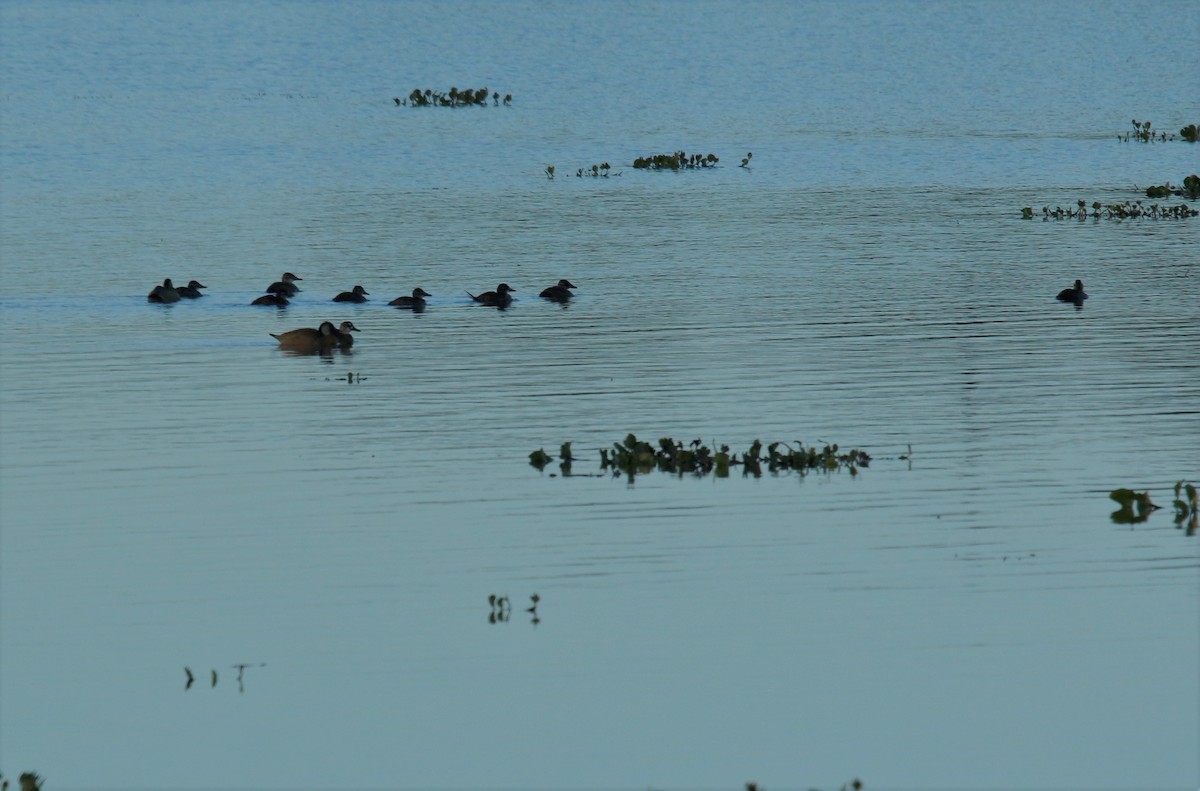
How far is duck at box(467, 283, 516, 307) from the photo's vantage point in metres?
30.2

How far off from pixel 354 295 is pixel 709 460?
48.6 ft

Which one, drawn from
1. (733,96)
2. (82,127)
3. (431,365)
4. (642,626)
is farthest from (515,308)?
(733,96)

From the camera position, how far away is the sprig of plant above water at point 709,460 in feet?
54.4

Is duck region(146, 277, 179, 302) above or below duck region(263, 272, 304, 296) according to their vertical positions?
below

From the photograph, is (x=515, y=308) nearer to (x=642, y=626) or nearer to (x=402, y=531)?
(x=402, y=531)

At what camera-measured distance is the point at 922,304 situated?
96.2 ft

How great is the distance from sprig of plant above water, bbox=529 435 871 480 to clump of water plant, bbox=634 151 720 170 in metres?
41.3

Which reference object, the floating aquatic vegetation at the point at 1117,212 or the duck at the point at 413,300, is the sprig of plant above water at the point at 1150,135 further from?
the duck at the point at 413,300

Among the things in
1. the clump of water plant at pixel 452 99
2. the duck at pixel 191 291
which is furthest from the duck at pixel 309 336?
the clump of water plant at pixel 452 99

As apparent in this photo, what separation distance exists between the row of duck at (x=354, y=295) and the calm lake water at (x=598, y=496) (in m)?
0.30

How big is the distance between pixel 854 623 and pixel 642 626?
1.34m

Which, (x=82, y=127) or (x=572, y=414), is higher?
(x=82, y=127)

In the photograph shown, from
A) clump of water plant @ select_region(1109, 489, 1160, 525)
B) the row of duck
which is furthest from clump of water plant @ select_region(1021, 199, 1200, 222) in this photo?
clump of water plant @ select_region(1109, 489, 1160, 525)

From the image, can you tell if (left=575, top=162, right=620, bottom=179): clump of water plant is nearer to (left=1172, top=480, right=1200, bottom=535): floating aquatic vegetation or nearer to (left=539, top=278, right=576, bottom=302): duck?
(left=539, top=278, right=576, bottom=302): duck
